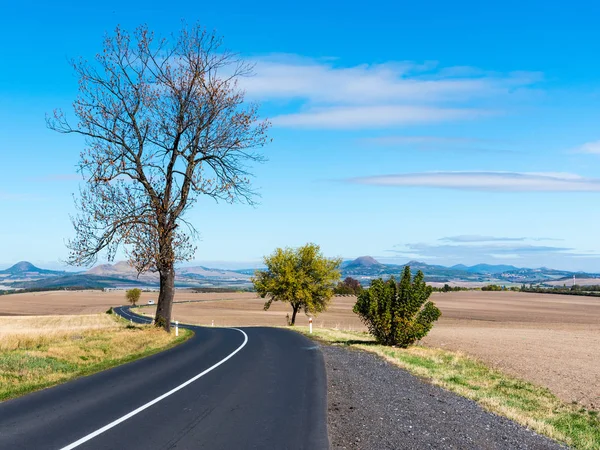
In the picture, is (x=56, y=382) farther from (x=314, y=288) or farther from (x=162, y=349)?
(x=314, y=288)

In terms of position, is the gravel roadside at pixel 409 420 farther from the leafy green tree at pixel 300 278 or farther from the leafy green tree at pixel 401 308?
the leafy green tree at pixel 300 278

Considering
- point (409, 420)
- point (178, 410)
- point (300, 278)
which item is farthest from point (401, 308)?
point (300, 278)

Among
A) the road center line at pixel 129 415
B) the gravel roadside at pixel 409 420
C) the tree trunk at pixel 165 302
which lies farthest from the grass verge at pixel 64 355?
the gravel roadside at pixel 409 420

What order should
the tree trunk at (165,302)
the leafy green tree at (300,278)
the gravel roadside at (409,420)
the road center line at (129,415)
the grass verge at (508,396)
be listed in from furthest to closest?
the leafy green tree at (300,278), the tree trunk at (165,302), the grass verge at (508,396), the gravel roadside at (409,420), the road center line at (129,415)

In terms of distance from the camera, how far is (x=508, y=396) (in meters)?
18.6

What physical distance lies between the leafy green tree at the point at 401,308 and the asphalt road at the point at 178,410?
37.2ft

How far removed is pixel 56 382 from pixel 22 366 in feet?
7.06

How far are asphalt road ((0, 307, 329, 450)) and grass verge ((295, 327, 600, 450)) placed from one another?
4074 millimetres

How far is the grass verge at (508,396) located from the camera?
1314cm

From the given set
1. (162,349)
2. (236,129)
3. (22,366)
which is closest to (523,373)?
(162,349)

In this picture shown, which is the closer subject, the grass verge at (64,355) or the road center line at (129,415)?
the road center line at (129,415)

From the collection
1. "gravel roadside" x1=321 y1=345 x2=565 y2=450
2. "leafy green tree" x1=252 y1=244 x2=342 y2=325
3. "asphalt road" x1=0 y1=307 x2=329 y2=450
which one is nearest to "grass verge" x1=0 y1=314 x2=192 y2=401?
"asphalt road" x1=0 y1=307 x2=329 y2=450

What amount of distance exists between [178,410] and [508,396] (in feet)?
37.4

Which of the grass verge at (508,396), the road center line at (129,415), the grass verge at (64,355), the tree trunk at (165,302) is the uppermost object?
the tree trunk at (165,302)
